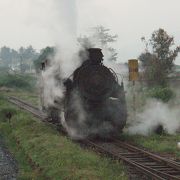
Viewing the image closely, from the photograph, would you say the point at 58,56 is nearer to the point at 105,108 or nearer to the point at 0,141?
the point at 105,108

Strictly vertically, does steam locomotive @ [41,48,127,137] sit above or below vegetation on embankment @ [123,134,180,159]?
above

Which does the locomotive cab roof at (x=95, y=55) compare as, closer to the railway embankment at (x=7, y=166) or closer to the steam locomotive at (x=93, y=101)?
the steam locomotive at (x=93, y=101)

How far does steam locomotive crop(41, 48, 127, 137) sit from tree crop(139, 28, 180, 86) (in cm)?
1888

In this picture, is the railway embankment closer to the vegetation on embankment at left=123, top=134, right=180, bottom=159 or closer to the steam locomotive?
the steam locomotive

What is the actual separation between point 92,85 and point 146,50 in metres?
23.0

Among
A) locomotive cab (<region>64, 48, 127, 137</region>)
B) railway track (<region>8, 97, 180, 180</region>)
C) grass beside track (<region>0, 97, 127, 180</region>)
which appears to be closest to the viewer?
grass beside track (<region>0, 97, 127, 180</region>)

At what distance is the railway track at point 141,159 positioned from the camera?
10.5 metres

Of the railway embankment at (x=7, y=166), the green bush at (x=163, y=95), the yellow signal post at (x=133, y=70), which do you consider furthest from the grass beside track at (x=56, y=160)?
the green bush at (x=163, y=95)

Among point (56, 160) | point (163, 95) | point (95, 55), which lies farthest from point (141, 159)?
point (163, 95)

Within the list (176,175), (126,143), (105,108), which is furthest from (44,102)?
(176,175)

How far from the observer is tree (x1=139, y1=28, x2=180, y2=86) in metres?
35.1

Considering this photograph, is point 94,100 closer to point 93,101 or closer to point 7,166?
point 93,101

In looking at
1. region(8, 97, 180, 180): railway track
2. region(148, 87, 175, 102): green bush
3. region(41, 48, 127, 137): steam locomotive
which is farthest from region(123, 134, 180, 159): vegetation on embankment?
region(148, 87, 175, 102): green bush

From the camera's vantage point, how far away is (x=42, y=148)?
13.7m
